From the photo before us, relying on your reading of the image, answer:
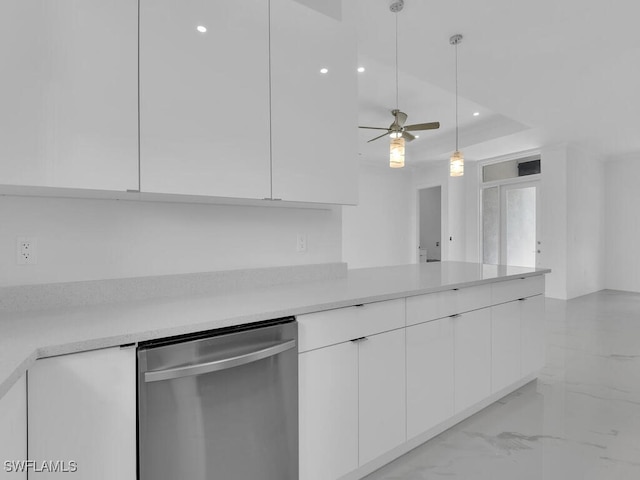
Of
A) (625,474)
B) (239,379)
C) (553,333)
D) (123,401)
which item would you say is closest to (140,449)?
(123,401)

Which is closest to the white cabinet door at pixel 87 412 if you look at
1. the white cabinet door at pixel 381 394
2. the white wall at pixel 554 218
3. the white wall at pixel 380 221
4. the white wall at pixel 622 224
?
the white cabinet door at pixel 381 394

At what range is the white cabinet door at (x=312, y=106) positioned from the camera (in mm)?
1630

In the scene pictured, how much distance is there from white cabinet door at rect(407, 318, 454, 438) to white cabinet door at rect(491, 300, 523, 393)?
464 millimetres

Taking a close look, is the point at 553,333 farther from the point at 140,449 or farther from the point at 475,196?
the point at 140,449

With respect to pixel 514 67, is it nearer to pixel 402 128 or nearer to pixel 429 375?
pixel 402 128

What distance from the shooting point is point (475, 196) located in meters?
7.04

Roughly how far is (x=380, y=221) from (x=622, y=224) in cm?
458

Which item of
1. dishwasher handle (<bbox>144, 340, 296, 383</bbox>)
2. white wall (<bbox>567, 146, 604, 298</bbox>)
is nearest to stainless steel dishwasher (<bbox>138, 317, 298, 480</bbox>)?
dishwasher handle (<bbox>144, 340, 296, 383</bbox>)

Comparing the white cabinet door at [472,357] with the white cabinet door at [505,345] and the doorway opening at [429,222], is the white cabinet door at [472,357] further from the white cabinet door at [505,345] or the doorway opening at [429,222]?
the doorway opening at [429,222]

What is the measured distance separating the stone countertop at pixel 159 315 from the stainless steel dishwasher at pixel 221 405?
5cm

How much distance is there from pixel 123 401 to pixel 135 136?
928 mm

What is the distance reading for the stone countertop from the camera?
2.95ft

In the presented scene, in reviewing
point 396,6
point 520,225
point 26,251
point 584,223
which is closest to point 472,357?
point 26,251

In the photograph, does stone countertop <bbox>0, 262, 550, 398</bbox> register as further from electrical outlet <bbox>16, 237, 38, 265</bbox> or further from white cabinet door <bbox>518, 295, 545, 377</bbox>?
white cabinet door <bbox>518, 295, 545, 377</bbox>
